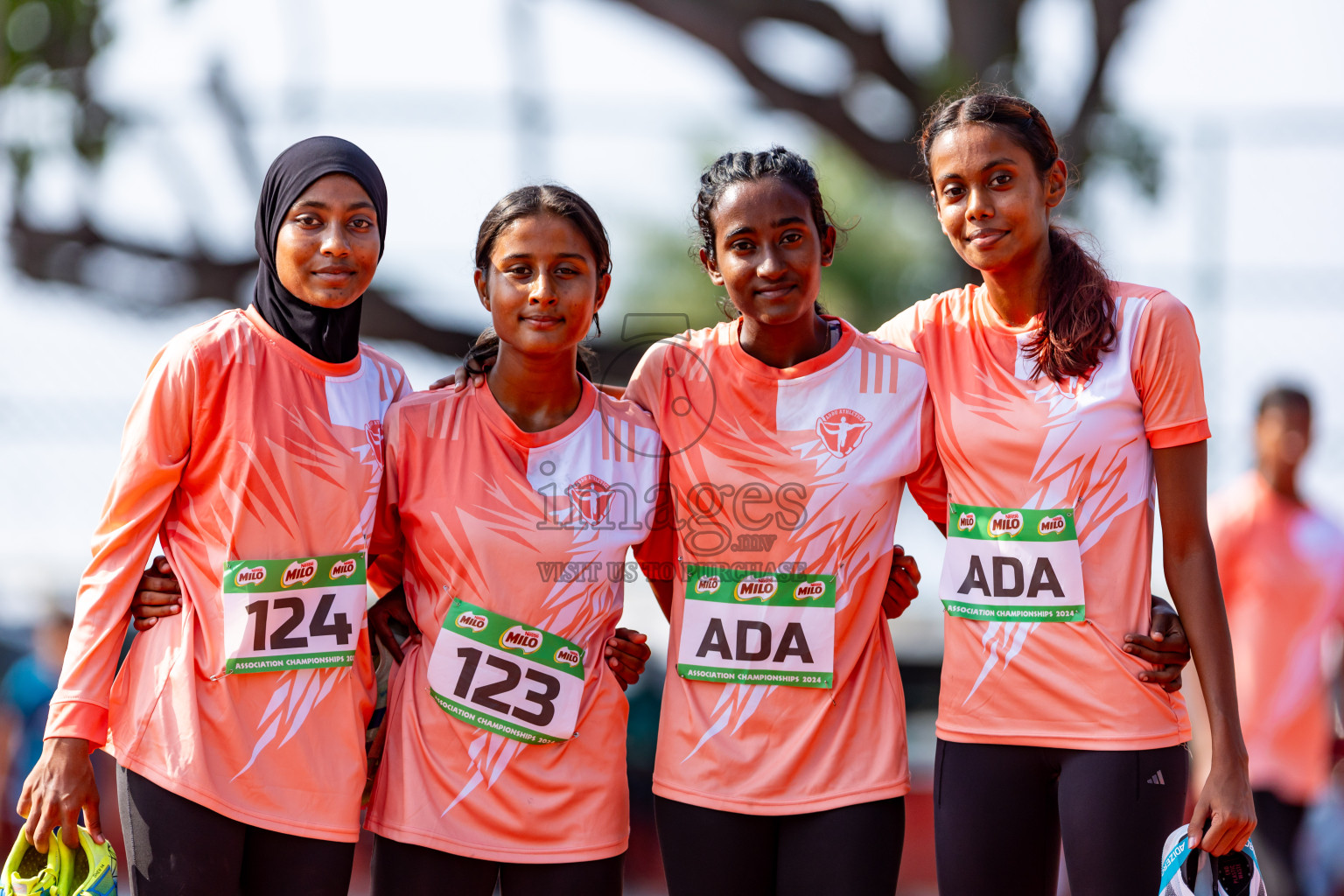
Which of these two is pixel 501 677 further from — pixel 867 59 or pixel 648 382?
pixel 867 59

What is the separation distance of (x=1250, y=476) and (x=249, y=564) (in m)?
4.13

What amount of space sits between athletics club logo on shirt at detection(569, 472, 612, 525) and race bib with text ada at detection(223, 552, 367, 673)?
0.51 meters

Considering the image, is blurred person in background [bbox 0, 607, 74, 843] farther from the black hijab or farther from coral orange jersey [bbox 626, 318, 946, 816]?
coral orange jersey [bbox 626, 318, 946, 816]

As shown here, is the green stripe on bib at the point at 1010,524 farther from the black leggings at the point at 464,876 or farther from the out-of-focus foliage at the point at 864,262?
the out-of-focus foliage at the point at 864,262

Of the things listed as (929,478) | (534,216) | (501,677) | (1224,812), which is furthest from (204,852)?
(1224,812)

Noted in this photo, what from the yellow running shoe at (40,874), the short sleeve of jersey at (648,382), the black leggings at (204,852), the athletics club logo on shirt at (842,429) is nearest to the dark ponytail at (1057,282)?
the athletics club logo on shirt at (842,429)

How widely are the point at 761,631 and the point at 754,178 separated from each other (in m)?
1.08

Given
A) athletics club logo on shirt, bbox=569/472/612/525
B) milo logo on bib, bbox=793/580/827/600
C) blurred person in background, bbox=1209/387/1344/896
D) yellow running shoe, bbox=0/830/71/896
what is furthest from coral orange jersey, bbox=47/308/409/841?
blurred person in background, bbox=1209/387/1344/896

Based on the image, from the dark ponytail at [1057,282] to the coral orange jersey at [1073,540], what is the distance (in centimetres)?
3

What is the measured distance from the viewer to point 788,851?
9.37 ft

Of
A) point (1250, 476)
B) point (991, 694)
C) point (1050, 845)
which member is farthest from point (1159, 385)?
point (1250, 476)

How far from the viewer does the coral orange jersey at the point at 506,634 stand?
9.20 feet

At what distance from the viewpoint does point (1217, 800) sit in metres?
2.75

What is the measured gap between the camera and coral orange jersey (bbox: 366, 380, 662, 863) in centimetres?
280
